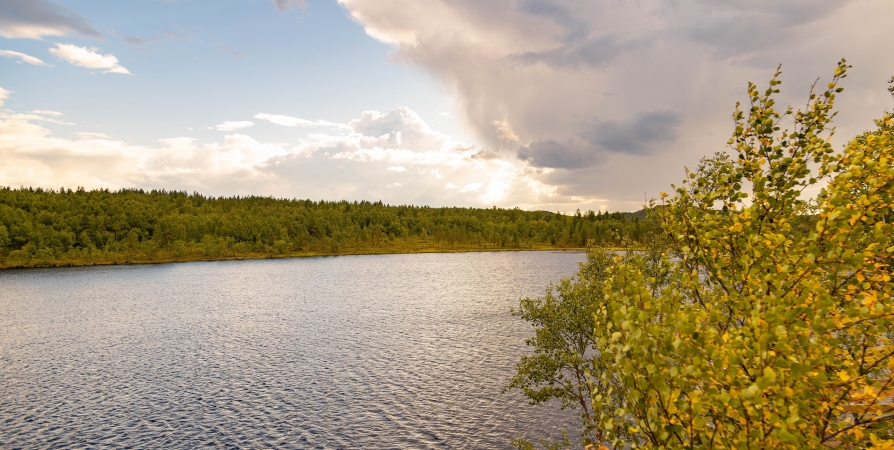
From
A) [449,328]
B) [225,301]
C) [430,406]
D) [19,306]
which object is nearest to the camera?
[430,406]

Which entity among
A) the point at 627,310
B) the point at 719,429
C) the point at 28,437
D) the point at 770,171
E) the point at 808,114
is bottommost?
the point at 28,437

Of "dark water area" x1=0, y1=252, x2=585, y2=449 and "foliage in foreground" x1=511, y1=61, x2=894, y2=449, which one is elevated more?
"foliage in foreground" x1=511, y1=61, x2=894, y2=449

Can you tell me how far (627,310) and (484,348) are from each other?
2838 inches

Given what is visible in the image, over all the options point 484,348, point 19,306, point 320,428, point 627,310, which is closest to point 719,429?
point 627,310

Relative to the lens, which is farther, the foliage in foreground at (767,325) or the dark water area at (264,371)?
the dark water area at (264,371)

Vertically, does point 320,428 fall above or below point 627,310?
below

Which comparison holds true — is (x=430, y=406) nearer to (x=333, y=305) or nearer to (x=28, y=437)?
(x=28, y=437)

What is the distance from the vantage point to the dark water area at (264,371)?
48906mm

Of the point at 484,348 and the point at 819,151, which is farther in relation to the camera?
the point at 484,348

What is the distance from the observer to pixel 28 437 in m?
47.6

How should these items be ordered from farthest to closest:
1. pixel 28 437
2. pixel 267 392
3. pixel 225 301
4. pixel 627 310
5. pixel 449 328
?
pixel 225 301
pixel 449 328
pixel 267 392
pixel 28 437
pixel 627 310

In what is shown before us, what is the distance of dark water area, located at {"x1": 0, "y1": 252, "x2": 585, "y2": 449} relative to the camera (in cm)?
4891

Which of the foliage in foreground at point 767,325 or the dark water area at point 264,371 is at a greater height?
the foliage in foreground at point 767,325

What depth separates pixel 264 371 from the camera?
225ft
